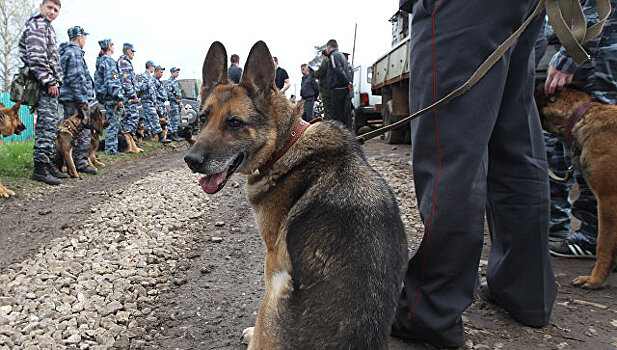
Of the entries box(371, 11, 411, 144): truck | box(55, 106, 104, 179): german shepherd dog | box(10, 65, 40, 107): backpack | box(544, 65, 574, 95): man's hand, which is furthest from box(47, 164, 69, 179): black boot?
box(544, 65, 574, 95): man's hand

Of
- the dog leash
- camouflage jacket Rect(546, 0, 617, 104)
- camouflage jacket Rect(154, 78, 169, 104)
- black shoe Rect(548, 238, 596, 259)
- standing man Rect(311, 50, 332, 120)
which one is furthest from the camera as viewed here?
camouflage jacket Rect(154, 78, 169, 104)

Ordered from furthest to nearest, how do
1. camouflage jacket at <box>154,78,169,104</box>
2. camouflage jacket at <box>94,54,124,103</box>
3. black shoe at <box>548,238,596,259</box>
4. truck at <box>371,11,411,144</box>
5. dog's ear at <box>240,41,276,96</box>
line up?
camouflage jacket at <box>154,78,169,104</box> < camouflage jacket at <box>94,54,124,103</box> < truck at <box>371,11,411,144</box> < black shoe at <box>548,238,596,259</box> < dog's ear at <box>240,41,276,96</box>

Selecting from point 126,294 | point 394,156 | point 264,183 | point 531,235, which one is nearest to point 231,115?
point 264,183

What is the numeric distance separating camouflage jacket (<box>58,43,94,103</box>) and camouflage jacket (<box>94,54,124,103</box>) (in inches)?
85.5

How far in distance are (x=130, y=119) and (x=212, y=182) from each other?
1136 centimetres

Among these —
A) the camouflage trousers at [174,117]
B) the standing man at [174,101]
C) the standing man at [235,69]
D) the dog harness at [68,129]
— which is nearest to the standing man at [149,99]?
the standing man at [174,101]

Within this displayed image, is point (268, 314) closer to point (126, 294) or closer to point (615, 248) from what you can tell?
point (126, 294)

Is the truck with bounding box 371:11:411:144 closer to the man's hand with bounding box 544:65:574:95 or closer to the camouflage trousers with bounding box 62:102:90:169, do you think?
the man's hand with bounding box 544:65:574:95

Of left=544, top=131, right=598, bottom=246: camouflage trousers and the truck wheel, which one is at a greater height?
the truck wheel

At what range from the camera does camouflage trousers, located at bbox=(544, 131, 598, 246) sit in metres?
3.30

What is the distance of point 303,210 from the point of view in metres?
1.90

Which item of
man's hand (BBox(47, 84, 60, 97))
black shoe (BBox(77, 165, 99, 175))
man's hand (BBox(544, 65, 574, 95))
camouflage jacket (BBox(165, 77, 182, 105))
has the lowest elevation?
black shoe (BBox(77, 165, 99, 175))

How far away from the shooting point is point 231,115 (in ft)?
7.54

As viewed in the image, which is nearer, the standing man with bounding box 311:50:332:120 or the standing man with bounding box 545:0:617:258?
the standing man with bounding box 545:0:617:258
